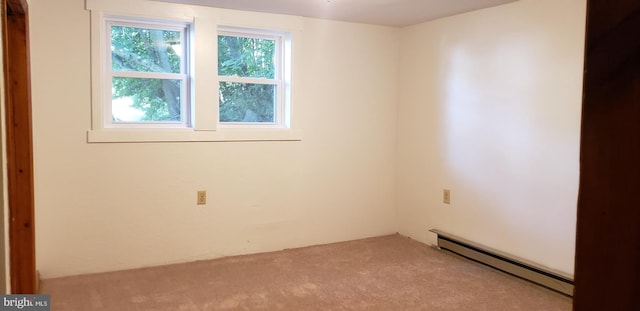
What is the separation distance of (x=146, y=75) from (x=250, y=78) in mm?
792

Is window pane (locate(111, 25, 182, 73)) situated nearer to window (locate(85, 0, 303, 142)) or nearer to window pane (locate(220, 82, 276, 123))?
window (locate(85, 0, 303, 142))

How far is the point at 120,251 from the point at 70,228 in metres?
0.36

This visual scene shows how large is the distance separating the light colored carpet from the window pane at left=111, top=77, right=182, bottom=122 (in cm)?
111

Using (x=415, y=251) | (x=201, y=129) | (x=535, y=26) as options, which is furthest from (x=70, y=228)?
(x=535, y=26)

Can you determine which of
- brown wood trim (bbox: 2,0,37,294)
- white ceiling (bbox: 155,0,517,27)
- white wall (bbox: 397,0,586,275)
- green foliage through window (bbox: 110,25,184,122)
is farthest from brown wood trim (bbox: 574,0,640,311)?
green foliage through window (bbox: 110,25,184,122)

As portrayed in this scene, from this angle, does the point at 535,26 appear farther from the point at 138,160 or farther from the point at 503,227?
the point at 138,160

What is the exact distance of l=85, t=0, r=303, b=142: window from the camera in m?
3.22

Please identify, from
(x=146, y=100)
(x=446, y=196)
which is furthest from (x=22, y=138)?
(x=446, y=196)

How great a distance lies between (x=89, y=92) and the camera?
10.2 ft

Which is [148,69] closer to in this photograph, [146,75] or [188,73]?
[146,75]

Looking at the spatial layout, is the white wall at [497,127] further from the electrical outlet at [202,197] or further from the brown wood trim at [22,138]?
the brown wood trim at [22,138]

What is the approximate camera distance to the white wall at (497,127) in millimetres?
2939

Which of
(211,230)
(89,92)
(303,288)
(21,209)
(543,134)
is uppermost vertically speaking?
(89,92)

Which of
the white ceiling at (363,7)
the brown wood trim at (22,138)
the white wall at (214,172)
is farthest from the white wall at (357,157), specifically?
the brown wood trim at (22,138)
